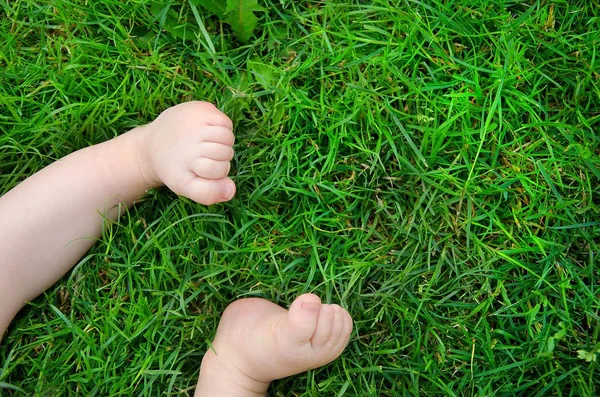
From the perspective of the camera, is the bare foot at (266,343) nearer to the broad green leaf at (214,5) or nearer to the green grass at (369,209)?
the green grass at (369,209)

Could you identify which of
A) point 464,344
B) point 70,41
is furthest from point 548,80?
point 70,41

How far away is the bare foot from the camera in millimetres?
→ 1915

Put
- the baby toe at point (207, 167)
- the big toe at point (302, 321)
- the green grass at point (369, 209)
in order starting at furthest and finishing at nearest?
the green grass at point (369, 209) → the baby toe at point (207, 167) → the big toe at point (302, 321)

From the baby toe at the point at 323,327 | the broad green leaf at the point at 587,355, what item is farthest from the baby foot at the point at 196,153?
the broad green leaf at the point at 587,355

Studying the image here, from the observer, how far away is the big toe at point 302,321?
6.20 feet

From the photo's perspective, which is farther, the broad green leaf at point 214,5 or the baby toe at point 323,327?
the broad green leaf at point 214,5

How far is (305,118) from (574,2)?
3.28 ft

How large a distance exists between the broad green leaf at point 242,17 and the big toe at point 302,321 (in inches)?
38.5

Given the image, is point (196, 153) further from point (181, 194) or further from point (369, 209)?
point (369, 209)

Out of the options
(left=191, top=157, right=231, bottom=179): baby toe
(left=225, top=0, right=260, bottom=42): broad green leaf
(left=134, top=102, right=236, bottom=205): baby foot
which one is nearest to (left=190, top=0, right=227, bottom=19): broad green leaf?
(left=225, top=0, right=260, bottom=42): broad green leaf

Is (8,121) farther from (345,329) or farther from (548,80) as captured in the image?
(548,80)

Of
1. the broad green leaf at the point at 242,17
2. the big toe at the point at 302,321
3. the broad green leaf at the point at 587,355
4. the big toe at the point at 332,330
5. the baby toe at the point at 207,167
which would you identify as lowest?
the broad green leaf at the point at 587,355

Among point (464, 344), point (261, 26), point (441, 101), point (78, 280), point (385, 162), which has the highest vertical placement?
point (261, 26)

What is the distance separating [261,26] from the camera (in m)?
2.35
